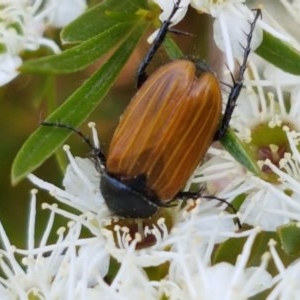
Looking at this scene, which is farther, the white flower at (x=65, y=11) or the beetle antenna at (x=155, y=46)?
the white flower at (x=65, y=11)

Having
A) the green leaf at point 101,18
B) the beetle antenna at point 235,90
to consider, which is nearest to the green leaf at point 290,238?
the beetle antenna at point 235,90

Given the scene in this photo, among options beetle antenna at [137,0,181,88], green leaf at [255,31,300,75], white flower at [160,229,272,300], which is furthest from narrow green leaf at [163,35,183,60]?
white flower at [160,229,272,300]

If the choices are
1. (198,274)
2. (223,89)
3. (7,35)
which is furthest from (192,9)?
(198,274)

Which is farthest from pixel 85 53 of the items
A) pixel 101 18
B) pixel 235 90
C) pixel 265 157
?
pixel 265 157

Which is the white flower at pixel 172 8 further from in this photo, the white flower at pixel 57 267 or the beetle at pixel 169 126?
the white flower at pixel 57 267

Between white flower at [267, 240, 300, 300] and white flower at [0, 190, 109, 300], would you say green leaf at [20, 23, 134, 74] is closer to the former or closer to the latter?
white flower at [0, 190, 109, 300]

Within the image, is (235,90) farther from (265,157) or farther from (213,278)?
(213,278)

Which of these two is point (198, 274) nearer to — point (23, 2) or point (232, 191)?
point (232, 191)
